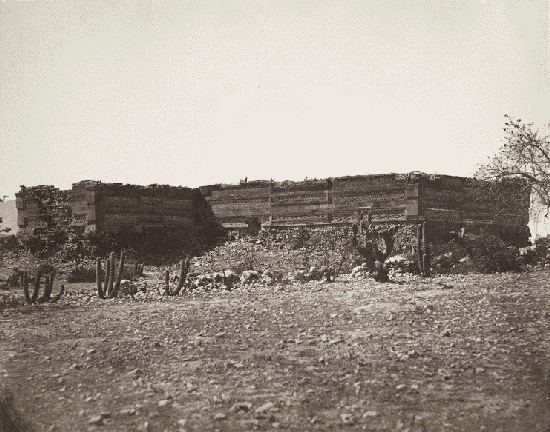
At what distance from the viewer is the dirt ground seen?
5.78 meters

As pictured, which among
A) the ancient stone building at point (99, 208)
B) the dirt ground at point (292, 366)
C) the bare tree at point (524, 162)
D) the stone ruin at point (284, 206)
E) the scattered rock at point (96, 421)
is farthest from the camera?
the ancient stone building at point (99, 208)

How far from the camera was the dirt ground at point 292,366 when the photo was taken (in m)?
5.78

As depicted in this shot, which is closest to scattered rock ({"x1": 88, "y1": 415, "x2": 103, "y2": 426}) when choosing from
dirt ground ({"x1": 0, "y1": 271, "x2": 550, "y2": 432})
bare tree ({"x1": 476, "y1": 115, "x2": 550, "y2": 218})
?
dirt ground ({"x1": 0, "y1": 271, "x2": 550, "y2": 432})

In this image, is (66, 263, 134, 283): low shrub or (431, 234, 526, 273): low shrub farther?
(66, 263, 134, 283): low shrub

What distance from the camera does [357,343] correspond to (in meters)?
8.37

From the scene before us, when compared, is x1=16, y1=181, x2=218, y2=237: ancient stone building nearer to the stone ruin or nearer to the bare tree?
the stone ruin

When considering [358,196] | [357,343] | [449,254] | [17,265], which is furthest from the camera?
[358,196]

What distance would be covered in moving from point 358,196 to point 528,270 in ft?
27.3

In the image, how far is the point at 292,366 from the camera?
7359 mm

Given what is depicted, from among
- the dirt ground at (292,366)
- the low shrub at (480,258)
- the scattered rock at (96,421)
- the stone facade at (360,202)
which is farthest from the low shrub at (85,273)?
the scattered rock at (96,421)

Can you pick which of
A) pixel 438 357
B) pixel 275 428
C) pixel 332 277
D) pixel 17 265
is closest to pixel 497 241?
pixel 332 277

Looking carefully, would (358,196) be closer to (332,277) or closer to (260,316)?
(332,277)

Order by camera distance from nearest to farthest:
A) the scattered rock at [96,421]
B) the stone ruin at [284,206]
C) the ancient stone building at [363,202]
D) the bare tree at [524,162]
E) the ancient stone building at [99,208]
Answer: the scattered rock at [96,421]
the bare tree at [524,162]
the ancient stone building at [363,202]
the stone ruin at [284,206]
the ancient stone building at [99,208]

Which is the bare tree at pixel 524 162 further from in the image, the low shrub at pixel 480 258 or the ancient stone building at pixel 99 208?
the ancient stone building at pixel 99 208
